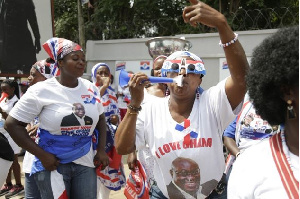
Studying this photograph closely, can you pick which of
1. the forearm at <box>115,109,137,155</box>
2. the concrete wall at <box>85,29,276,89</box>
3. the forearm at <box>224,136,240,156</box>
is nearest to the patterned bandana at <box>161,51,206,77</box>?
the forearm at <box>115,109,137,155</box>

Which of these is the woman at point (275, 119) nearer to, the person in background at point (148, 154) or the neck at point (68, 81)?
the person in background at point (148, 154)

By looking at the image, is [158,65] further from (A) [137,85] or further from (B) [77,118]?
(A) [137,85]

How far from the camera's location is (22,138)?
3574 millimetres

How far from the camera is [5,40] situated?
8.77 m

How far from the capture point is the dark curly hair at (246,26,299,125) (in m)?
1.61

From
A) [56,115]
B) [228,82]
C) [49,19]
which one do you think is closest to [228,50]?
[228,82]

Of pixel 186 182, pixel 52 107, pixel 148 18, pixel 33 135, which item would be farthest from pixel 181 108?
pixel 148 18

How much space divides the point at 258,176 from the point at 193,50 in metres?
11.5

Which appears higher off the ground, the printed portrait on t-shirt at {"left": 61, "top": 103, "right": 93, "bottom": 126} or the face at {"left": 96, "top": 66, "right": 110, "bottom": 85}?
the face at {"left": 96, "top": 66, "right": 110, "bottom": 85}

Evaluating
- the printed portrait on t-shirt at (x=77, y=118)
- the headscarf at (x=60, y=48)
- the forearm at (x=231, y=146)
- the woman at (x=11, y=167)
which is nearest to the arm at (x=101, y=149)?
the printed portrait on t-shirt at (x=77, y=118)

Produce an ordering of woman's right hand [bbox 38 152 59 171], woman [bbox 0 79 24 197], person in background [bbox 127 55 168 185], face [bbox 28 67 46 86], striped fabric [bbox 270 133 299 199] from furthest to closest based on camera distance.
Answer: woman [bbox 0 79 24 197] < face [bbox 28 67 46 86] < person in background [bbox 127 55 168 185] < woman's right hand [bbox 38 152 59 171] < striped fabric [bbox 270 133 299 199]

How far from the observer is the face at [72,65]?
3742 mm

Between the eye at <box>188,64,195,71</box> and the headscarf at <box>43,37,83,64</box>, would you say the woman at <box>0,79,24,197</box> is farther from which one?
the eye at <box>188,64,195,71</box>

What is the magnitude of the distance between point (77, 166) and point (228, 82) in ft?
5.64
